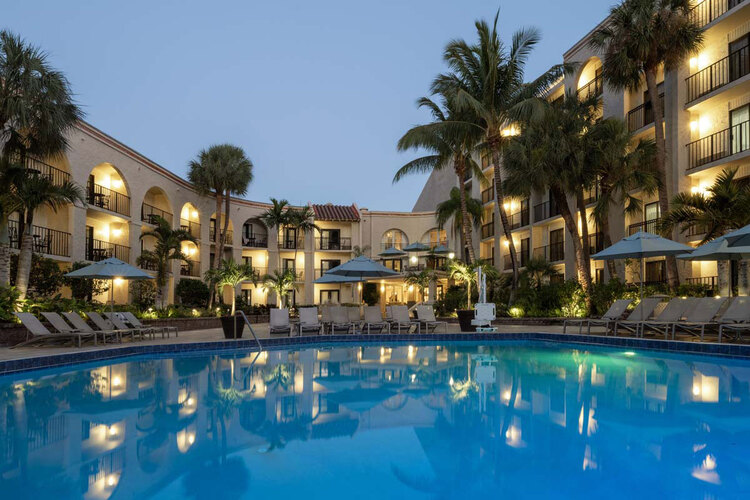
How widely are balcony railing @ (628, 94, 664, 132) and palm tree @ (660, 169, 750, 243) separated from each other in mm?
6692

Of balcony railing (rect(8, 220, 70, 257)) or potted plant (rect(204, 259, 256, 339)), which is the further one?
balcony railing (rect(8, 220, 70, 257))

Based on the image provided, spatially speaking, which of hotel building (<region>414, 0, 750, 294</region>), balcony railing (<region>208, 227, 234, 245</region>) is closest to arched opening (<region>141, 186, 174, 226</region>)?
balcony railing (<region>208, 227, 234, 245</region>)

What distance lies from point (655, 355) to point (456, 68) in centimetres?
1339

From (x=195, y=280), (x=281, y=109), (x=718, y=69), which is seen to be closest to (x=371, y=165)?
(x=281, y=109)

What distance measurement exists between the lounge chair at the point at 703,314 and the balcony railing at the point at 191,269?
2355 centimetres

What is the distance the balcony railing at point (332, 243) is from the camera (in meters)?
37.2

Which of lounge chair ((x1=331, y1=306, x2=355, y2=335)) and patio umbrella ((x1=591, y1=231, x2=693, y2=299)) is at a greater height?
patio umbrella ((x1=591, y1=231, x2=693, y2=299))

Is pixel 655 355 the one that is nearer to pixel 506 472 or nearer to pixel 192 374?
pixel 506 472

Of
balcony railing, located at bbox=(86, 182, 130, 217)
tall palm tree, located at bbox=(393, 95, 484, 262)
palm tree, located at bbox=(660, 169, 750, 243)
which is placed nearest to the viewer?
palm tree, located at bbox=(660, 169, 750, 243)

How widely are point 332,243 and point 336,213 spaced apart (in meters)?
2.10

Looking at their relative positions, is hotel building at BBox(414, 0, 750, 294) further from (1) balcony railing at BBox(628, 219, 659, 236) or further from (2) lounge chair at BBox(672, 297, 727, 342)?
(2) lounge chair at BBox(672, 297, 727, 342)

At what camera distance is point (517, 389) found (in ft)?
24.3

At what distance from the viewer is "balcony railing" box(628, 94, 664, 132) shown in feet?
64.1

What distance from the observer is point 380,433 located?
5.21 metres
